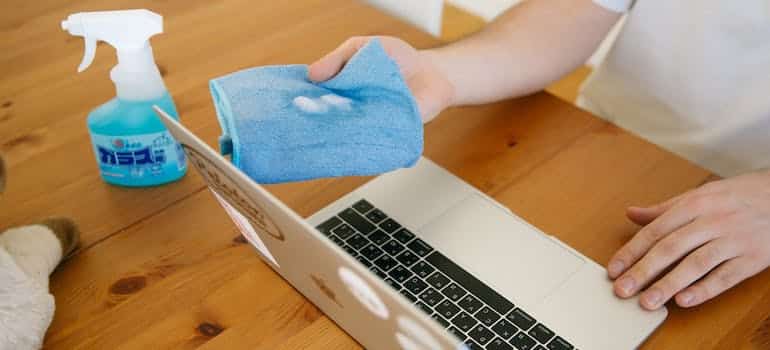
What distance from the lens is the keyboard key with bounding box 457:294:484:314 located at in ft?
1.99

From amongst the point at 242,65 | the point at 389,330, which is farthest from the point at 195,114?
the point at 389,330

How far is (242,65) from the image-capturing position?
918 millimetres

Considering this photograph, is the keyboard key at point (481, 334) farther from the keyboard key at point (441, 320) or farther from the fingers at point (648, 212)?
the fingers at point (648, 212)

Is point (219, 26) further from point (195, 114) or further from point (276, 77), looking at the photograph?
point (276, 77)

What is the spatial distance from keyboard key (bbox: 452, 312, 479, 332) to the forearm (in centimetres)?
27

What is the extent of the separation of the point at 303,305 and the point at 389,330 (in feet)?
0.54

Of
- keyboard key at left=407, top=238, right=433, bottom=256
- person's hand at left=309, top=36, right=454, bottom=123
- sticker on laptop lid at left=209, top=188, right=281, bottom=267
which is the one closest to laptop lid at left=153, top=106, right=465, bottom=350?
sticker on laptop lid at left=209, top=188, right=281, bottom=267

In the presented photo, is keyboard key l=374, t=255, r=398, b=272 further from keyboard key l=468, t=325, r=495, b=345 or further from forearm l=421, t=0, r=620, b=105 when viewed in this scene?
forearm l=421, t=0, r=620, b=105

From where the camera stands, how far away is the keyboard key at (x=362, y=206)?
0.71m

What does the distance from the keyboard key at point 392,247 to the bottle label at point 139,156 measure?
0.72ft

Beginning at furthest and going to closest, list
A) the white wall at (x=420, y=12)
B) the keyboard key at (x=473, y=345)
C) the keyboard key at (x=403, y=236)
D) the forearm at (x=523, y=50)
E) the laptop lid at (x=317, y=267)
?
the white wall at (x=420, y=12)
the forearm at (x=523, y=50)
the keyboard key at (x=403, y=236)
the keyboard key at (x=473, y=345)
the laptop lid at (x=317, y=267)

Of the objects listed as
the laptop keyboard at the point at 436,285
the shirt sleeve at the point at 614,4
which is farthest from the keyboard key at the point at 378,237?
the shirt sleeve at the point at 614,4

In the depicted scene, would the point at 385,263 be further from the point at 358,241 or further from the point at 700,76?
the point at 700,76

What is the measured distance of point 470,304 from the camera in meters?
0.61
